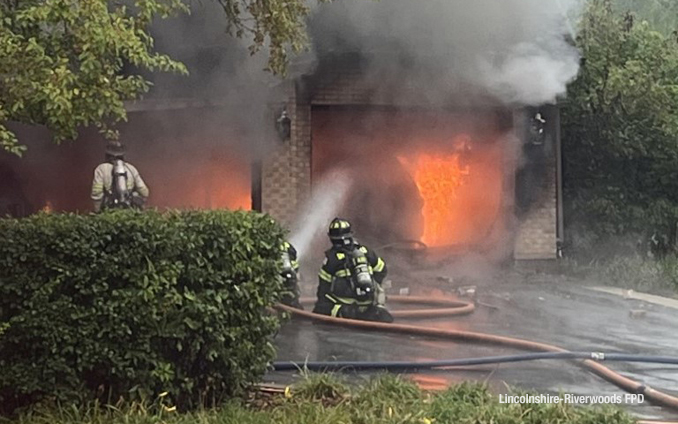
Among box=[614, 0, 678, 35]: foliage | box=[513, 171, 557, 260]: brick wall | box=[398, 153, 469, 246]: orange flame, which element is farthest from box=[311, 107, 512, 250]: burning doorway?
box=[614, 0, 678, 35]: foliage

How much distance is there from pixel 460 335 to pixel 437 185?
8.06 metres

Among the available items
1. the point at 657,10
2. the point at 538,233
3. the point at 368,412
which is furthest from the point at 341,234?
the point at 657,10

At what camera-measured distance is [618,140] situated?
1508cm

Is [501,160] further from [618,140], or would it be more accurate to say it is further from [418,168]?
[618,140]

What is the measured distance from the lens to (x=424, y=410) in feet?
14.8

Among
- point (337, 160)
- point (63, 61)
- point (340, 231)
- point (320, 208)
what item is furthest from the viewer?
point (337, 160)

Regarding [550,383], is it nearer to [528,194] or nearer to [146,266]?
[146,266]

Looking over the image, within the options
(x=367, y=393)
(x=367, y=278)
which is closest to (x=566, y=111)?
(x=367, y=278)

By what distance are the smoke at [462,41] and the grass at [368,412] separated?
28.4 feet

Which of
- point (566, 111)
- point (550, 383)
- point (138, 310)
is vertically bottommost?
point (550, 383)

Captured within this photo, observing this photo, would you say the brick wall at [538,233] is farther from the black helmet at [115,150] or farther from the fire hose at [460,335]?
the black helmet at [115,150]

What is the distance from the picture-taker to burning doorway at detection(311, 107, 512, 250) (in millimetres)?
14625

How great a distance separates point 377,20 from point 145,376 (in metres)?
9.31

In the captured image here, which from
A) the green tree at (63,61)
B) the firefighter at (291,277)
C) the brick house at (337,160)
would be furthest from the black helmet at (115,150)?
the green tree at (63,61)
